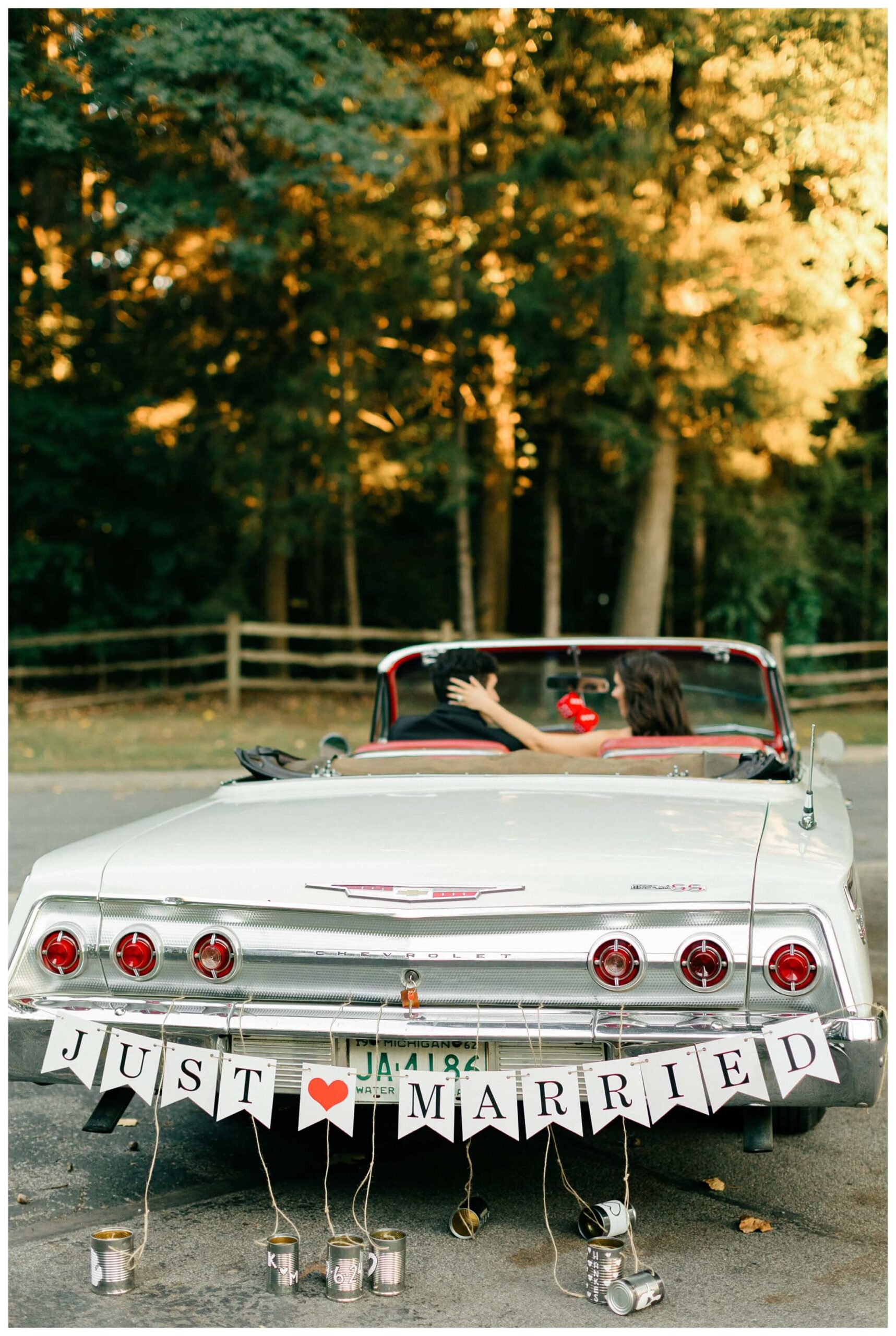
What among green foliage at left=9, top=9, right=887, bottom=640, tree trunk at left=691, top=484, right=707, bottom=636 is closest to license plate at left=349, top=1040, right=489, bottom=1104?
green foliage at left=9, top=9, right=887, bottom=640

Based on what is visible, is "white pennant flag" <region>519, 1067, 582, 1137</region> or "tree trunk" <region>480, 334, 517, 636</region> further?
"tree trunk" <region>480, 334, 517, 636</region>

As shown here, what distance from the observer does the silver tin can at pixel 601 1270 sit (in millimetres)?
3262

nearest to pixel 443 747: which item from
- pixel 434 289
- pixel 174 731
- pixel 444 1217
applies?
pixel 444 1217

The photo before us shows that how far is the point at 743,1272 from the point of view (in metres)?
3.40

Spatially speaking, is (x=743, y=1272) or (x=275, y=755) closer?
(x=743, y=1272)

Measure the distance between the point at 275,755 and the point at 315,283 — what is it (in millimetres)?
19779

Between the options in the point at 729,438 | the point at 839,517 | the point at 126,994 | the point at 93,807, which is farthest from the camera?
the point at 839,517

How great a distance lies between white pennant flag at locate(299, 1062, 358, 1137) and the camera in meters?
3.32

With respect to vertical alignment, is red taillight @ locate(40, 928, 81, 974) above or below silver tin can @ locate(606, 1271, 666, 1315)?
above

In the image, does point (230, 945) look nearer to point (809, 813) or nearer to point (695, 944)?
point (695, 944)

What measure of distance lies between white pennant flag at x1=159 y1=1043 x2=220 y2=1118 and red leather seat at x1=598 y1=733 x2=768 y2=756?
204cm

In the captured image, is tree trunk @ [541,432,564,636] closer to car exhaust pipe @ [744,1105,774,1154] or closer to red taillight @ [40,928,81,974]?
red taillight @ [40,928,81,974]

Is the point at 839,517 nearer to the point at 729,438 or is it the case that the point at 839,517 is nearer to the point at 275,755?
the point at 729,438

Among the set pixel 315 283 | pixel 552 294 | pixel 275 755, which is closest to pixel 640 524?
pixel 552 294
